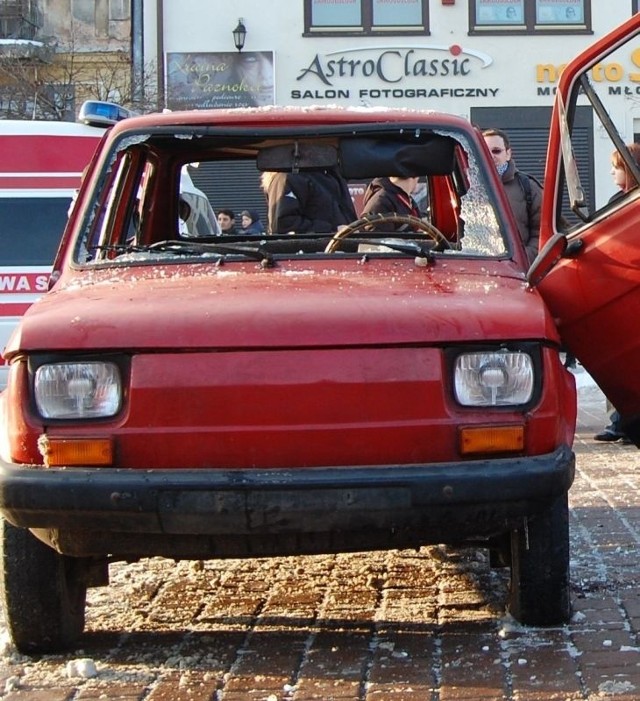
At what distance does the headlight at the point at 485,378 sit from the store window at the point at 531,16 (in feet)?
65.0

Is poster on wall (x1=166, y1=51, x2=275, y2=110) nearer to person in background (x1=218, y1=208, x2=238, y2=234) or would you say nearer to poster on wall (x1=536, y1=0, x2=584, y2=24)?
poster on wall (x1=536, y1=0, x2=584, y2=24)

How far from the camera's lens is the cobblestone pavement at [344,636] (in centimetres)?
352

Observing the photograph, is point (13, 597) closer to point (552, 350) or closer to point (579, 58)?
point (552, 350)

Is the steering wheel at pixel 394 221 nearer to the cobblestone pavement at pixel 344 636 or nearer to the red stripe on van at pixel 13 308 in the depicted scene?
the cobblestone pavement at pixel 344 636

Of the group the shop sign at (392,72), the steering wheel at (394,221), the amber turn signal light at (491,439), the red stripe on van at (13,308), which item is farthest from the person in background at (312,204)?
the shop sign at (392,72)

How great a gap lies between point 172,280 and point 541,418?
4.17ft

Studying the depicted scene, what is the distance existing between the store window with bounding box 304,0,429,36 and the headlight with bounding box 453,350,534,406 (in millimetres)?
19579

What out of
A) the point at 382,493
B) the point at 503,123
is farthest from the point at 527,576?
the point at 503,123

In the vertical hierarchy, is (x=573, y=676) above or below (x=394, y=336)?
below

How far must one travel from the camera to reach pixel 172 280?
3.95m

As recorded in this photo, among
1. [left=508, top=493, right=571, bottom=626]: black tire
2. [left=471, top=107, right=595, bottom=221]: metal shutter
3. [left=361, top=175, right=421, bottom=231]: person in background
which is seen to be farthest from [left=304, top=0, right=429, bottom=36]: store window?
[left=508, top=493, right=571, bottom=626]: black tire

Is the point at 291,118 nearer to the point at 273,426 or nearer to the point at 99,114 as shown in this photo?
the point at 273,426

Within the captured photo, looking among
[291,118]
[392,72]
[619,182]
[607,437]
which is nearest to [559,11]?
[392,72]

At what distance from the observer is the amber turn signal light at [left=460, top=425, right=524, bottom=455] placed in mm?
3445
